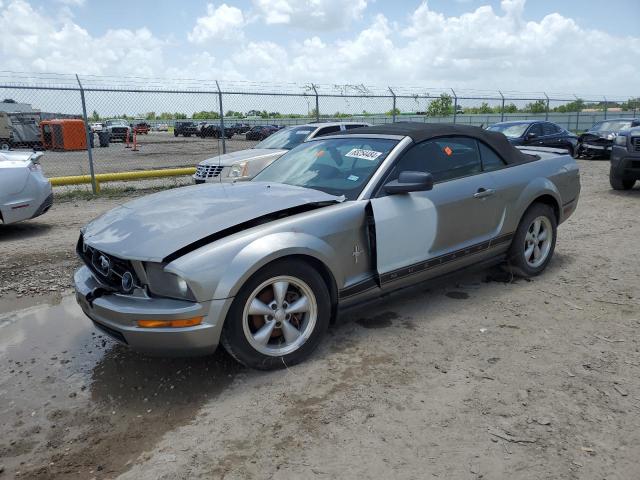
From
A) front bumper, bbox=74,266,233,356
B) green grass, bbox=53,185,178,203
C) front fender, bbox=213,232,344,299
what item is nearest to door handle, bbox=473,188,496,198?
front fender, bbox=213,232,344,299

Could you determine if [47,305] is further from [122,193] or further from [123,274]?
[122,193]

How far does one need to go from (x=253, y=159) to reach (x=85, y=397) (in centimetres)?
669

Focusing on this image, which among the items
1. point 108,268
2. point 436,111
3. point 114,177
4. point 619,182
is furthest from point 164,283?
point 436,111

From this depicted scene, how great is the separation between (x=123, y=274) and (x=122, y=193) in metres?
8.86

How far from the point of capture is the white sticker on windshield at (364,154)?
399cm

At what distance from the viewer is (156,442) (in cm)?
267

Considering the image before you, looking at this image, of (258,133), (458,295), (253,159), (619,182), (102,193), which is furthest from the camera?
(258,133)

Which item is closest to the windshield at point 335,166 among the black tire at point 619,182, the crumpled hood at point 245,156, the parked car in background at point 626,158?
the crumpled hood at point 245,156

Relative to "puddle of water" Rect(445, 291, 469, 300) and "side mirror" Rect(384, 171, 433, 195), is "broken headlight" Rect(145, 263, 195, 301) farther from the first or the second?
"puddle of water" Rect(445, 291, 469, 300)

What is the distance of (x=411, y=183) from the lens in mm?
3672

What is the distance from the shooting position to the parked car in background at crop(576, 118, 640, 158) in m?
17.3

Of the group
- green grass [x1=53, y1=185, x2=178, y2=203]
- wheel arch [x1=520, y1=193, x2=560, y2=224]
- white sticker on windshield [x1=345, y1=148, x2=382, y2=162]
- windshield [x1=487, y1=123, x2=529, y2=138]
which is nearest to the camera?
white sticker on windshield [x1=345, y1=148, x2=382, y2=162]

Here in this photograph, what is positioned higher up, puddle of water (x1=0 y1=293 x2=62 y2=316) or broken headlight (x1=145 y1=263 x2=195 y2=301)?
broken headlight (x1=145 y1=263 x2=195 y2=301)

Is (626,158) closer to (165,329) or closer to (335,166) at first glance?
(335,166)
